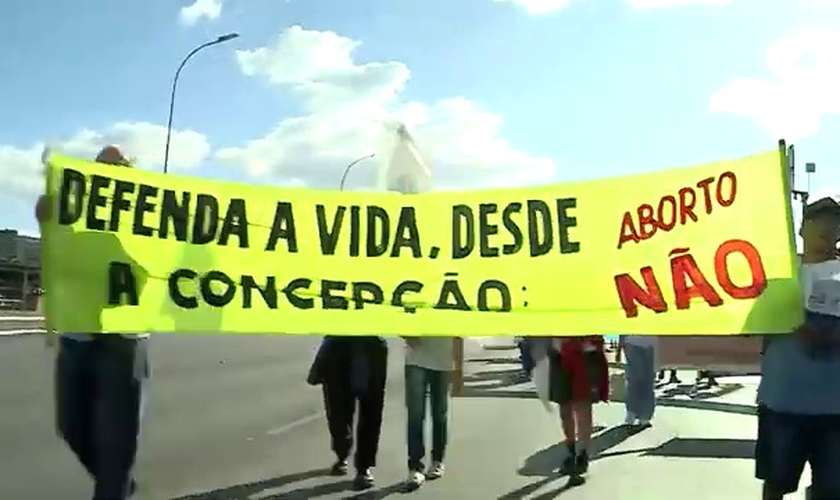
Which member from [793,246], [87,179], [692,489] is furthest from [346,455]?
[793,246]

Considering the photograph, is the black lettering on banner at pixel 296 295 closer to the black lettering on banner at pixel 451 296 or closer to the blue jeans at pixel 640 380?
the black lettering on banner at pixel 451 296

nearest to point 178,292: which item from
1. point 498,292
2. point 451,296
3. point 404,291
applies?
point 404,291

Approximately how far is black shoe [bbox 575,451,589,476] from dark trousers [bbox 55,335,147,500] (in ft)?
14.5

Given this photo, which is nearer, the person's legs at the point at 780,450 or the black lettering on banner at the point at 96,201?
the person's legs at the point at 780,450

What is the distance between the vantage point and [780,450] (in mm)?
4805

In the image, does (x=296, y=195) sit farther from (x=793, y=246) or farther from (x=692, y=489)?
(x=692, y=489)

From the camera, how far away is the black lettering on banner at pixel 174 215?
5.59 m

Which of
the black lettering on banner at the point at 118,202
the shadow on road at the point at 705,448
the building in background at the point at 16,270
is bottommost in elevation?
the shadow on road at the point at 705,448

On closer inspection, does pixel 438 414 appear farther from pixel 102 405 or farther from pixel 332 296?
pixel 102 405

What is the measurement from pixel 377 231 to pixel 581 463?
3.78 meters

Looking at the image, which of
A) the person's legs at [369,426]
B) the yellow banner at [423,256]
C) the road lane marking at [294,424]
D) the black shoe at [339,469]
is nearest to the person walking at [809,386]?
the yellow banner at [423,256]

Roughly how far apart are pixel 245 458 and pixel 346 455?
1.24m

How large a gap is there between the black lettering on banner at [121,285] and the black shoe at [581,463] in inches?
178

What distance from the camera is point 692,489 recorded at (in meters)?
8.46
